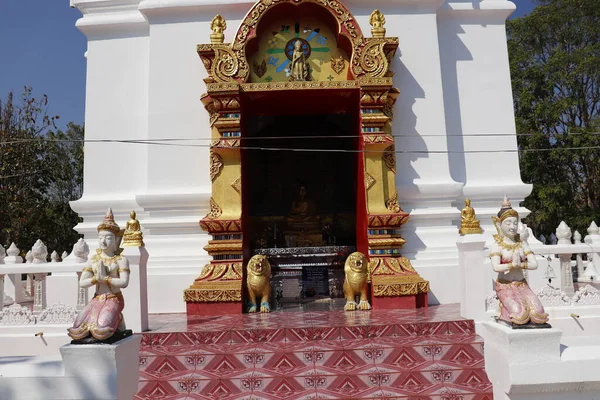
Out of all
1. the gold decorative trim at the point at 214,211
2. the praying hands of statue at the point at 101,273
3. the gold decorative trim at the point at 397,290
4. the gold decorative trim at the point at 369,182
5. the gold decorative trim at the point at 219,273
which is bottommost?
Result: the gold decorative trim at the point at 397,290

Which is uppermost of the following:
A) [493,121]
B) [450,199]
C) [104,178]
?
[493,121]

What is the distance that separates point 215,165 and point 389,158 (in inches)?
94.7

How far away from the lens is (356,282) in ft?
22.8

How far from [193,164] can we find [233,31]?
6.93 ft

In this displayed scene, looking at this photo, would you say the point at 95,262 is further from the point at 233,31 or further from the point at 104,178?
the point at 233,31

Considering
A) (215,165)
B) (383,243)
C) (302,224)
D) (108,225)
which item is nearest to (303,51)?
(215,165)

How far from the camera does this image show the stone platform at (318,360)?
474cm

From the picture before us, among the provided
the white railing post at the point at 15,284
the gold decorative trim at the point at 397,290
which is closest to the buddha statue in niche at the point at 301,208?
the gold decorative trim at the point at 397,290

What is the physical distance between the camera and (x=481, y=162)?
8.45m

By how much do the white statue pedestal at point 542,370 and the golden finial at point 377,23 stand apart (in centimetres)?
509

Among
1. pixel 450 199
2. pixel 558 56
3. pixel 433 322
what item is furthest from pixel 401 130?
pixel 558 56

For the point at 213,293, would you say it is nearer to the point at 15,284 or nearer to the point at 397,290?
the point at 397,290

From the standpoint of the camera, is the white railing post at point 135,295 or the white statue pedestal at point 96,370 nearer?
the white statue pedestal at point 96,370

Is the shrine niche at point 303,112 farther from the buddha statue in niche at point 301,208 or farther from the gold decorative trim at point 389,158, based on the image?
the buddha statue in niche at point 301,208
